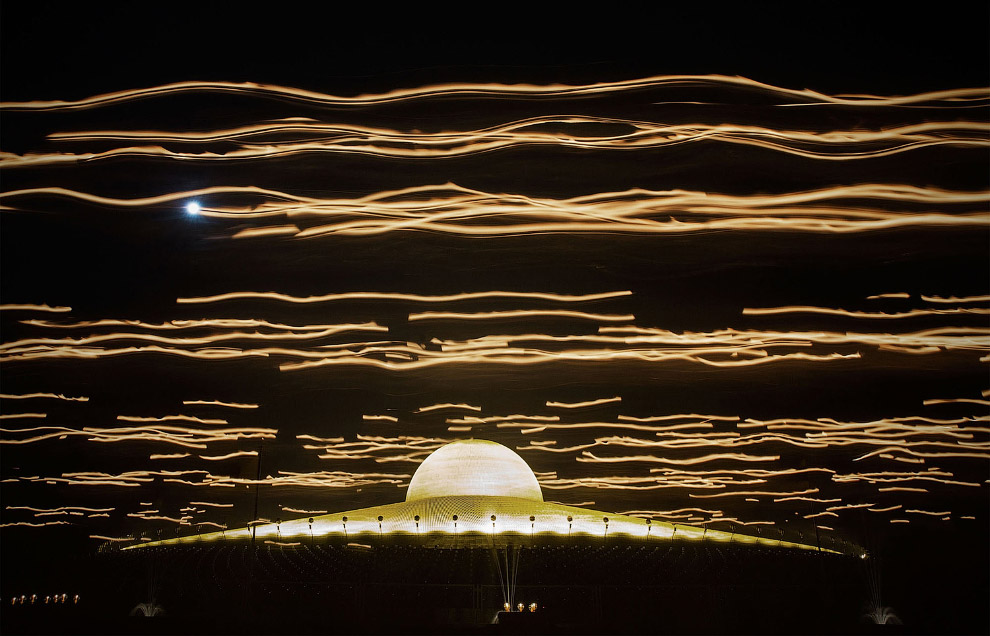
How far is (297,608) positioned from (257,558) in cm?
1172

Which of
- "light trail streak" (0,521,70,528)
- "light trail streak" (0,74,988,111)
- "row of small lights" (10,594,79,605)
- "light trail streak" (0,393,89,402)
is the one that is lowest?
"row of small lights" (10,594,79,605)

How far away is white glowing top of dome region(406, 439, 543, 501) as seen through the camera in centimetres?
4866

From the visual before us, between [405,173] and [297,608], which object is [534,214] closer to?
[405,173]

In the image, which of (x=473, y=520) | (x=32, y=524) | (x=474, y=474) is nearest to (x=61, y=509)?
(x=32, y=524)

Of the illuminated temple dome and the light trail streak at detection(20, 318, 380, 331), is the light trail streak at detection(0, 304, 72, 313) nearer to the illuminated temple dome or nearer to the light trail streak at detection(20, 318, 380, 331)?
the light trail streak at detection(20, 318, 380, 331)

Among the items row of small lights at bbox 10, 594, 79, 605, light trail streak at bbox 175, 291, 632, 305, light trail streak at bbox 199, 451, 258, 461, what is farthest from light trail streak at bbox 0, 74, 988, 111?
row of small lights at bbox 10, 594, 79, 605

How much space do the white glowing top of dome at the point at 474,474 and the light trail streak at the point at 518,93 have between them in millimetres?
38686

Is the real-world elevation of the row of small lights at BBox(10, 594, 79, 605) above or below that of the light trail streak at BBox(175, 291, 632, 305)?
below

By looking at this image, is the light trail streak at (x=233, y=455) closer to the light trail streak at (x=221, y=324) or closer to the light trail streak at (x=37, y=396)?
the light trail streak at (x=37, y=396)

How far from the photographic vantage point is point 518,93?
1138 centimetres

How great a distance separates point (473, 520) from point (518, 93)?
34.2 m

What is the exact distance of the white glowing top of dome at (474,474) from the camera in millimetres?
48656

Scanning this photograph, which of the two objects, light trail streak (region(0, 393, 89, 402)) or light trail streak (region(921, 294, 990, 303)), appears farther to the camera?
light trail streak (region(0, 393, 89, 402))

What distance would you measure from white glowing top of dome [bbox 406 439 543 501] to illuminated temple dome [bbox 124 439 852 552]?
6 cm
